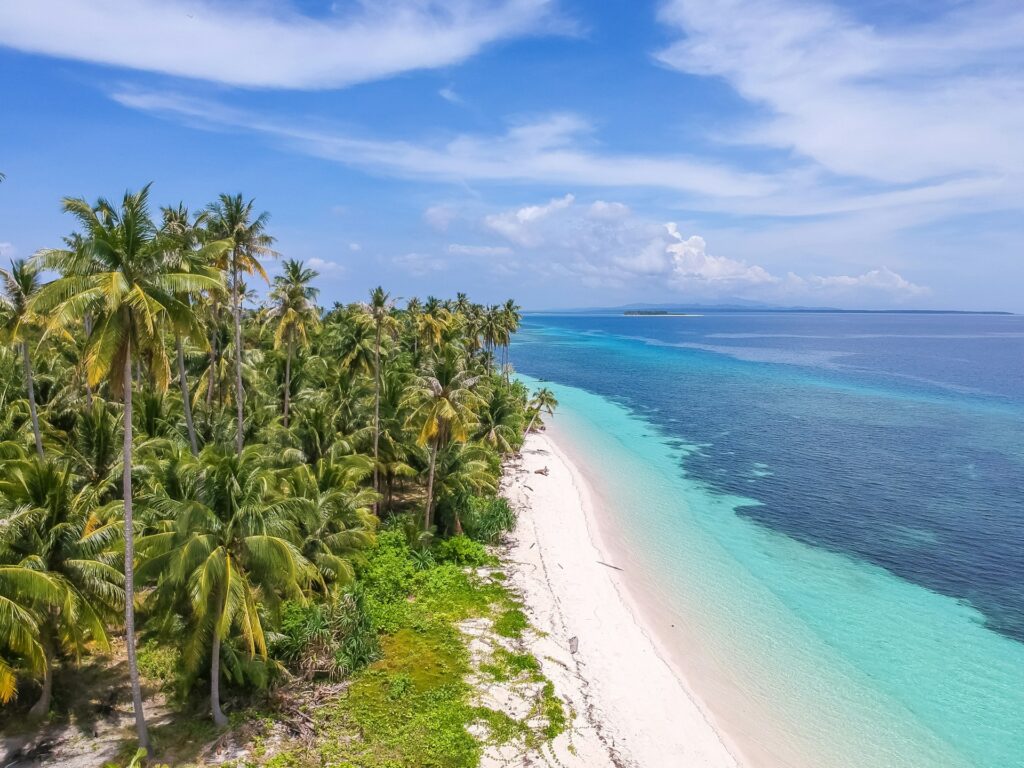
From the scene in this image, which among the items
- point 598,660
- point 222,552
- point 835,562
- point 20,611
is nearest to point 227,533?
point 222,552

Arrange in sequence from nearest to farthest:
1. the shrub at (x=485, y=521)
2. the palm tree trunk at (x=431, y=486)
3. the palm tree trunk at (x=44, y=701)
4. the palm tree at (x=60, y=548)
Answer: the palm tree at (x=60, y=548) < the palm tree trunk at (x=44, y=701) < the palm tree trunk at (x=431, y=486) < the shrub at (x=485, y=521)

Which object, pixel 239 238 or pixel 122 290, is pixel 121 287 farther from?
pixel 239 238

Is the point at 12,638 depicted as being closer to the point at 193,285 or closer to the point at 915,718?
the point at 193,285

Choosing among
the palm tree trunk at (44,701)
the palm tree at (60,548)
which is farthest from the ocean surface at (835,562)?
the palm tree trunk at (44,701)

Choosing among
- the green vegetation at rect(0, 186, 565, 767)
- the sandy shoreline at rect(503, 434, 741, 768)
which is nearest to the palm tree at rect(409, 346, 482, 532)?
the green vegetation at rect(0, 186, 565, 767)

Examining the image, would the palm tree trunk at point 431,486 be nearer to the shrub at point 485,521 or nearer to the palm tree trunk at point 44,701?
the shrub at point 485,521

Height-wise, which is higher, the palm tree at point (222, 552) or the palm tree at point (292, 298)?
the palm tree at point (292, 298)

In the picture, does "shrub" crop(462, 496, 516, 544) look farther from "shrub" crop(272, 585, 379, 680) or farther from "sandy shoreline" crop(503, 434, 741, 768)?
"shrub" crop(272, 585, 379, 680)
